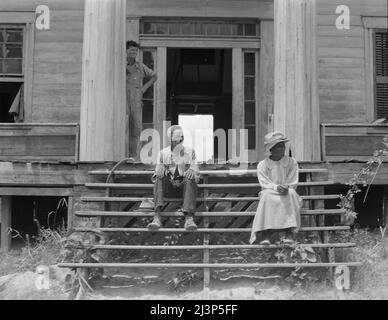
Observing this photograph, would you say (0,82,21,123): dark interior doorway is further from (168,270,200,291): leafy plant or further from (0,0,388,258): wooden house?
(168,270,200,291): leafy plant

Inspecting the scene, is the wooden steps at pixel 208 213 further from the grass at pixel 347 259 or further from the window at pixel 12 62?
the window at pixel 12 62

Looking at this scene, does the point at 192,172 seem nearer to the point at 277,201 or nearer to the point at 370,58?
the point at 277,201

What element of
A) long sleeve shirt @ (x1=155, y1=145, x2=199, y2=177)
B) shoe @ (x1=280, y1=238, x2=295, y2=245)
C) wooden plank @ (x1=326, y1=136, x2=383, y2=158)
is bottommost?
shoe @ (x1=280, y1=238, x2=295, y2=245)

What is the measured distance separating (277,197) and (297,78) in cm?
233

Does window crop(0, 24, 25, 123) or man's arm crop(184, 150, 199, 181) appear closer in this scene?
man's arm crop(184, 150, 199, 181)

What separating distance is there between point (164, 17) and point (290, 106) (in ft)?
11.9

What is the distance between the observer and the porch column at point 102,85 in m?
7.79

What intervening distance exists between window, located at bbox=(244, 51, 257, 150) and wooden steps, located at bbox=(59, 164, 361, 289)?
3128mm

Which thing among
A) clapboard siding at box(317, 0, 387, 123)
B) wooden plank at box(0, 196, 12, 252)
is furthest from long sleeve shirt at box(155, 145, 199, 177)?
clapboard siding at box(317, 0, 387, 123)

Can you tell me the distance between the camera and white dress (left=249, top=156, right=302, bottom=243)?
611 centimetres

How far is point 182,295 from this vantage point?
5887 mm

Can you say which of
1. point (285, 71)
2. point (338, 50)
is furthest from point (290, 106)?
point (338, 50)

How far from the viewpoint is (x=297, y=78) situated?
309 inches

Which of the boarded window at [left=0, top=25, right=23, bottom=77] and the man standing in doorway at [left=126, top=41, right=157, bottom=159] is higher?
the boarded window at [left=0, top=25, right=23, bottom=77]
